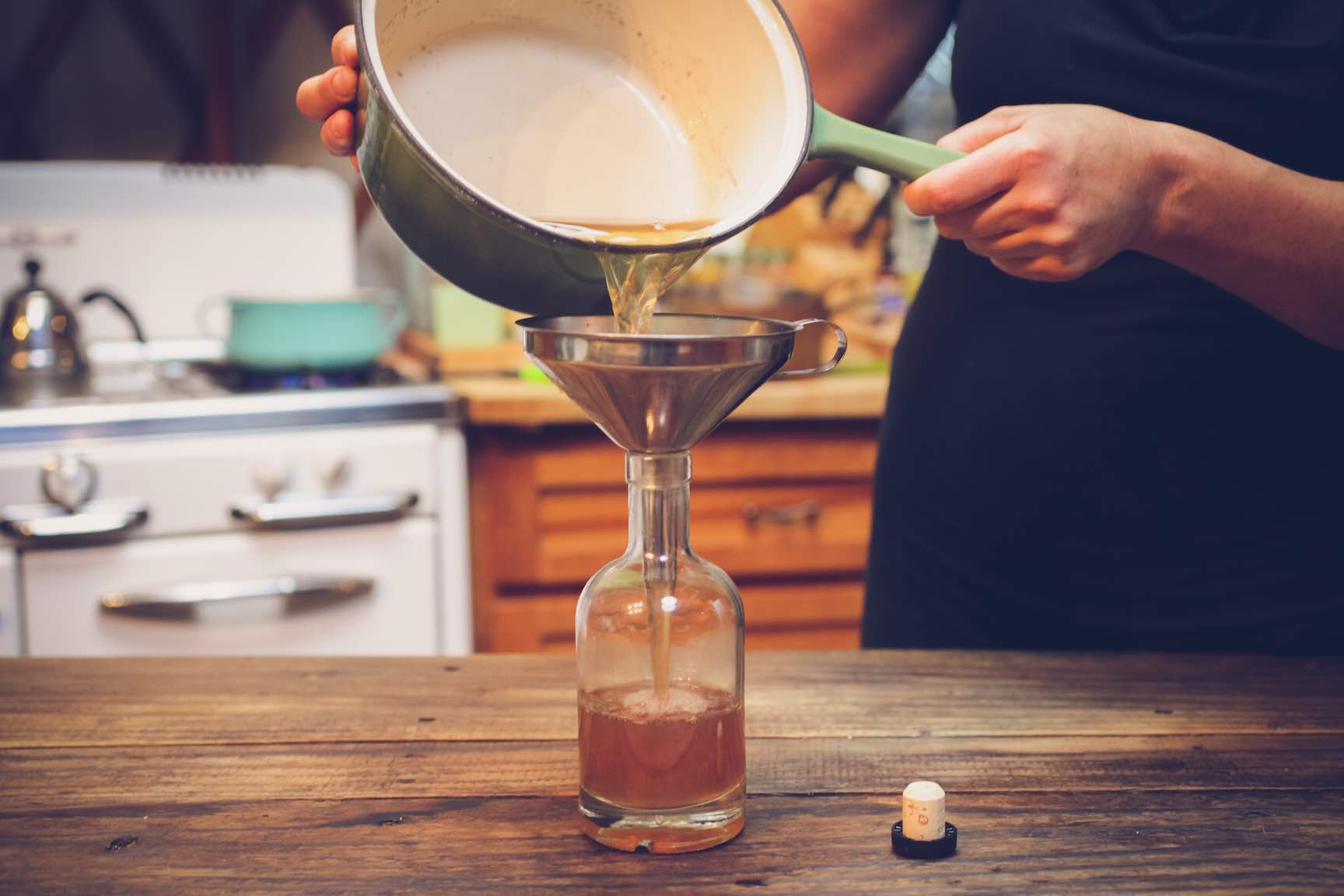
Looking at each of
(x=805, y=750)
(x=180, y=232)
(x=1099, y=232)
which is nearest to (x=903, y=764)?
(x=805, y=750)

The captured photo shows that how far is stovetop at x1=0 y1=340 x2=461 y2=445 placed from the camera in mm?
1396

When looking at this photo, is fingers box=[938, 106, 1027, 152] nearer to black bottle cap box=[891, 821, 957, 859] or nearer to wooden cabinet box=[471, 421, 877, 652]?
black bottle cap box=[891, 821, 957, 859]

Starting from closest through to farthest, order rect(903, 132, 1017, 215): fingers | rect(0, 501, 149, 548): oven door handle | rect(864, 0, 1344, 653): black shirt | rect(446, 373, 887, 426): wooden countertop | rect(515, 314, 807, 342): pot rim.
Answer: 1. rect(515, 314, 807, 342): pot rim
2. rect(903, 132, 1017, 215): fingers
3. rect(864, 0, 1344, 653): black shirt
4. rect(0, 501, 149, 548): oven door handle
5. rect(446, 373, 887, 426): wooden countertop

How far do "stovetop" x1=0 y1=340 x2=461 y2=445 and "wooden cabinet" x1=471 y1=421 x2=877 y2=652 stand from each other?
0.11 meters

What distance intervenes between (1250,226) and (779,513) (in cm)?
96

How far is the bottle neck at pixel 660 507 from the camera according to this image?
58 cm

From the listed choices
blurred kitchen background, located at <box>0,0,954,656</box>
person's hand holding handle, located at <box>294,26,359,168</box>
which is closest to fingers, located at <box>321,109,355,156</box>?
person's hand holding handle, located at <box>294,26,359,168</box>

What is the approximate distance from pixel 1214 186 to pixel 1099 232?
0.24ft

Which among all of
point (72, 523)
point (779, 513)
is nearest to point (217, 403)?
point (72, 523)

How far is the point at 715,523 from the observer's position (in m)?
1.62

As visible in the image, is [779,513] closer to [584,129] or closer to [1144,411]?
[1144,411]

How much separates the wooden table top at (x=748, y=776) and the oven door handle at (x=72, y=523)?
580 millimetres

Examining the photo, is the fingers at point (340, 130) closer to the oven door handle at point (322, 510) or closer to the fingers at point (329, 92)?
the fingers at point (329, 92)

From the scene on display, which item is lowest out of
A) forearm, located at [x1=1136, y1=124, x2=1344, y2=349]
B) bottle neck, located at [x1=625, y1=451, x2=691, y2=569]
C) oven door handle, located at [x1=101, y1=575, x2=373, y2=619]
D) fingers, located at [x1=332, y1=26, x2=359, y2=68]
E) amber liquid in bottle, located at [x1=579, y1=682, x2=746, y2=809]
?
oven door handle, located at [x1=101, y1=575, x2=373, y2=619]
